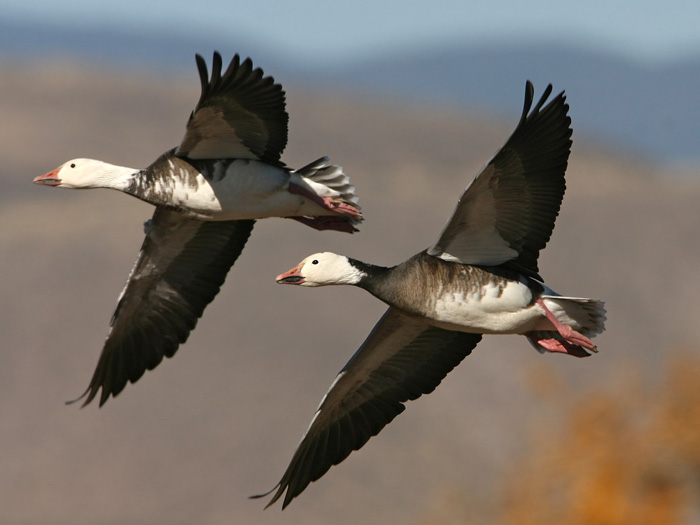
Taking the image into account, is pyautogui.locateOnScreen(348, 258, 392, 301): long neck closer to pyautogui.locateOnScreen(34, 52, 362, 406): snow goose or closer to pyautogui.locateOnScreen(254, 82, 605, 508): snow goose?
pyautogui.locateOnScreen(254, 82, 605, 508): snow goose

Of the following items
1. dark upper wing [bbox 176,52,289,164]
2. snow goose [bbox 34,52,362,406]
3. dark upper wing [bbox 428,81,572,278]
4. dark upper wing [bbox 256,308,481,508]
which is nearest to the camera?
dark upper wing [bbox 428,81,572,278]

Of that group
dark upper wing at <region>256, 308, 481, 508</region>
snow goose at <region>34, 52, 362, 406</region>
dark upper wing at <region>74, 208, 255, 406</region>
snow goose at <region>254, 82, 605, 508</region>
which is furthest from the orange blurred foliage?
snow goose at <region>254, 82, 605, 508</region>

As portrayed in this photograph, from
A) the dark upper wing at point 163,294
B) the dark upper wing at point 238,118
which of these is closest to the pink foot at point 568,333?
the dark upper wing at point 238,118

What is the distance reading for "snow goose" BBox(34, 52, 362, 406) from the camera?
30.0 feet

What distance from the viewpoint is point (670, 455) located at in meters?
17.6

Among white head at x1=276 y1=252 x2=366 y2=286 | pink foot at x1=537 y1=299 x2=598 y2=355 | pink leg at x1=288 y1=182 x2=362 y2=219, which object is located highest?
pink leg at x1=288 y1=182 x2=362 y2=219

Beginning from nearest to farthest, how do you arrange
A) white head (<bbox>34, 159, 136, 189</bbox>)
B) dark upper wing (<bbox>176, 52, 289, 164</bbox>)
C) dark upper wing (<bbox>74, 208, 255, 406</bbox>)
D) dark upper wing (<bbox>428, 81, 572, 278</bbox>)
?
dark upper wing (<bbox>428, 81, 572, 278</bbox>) < dark upper wing (<bbox>176, 52, 289, 164</bbox>) < white head (<bbox>34, 159, 136, 189</bbox>) < dark upper wing (<bbox>74, 208, 255, 406</bbox>)

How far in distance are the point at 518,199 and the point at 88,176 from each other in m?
3.79

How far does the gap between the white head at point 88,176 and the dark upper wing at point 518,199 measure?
2.85 m

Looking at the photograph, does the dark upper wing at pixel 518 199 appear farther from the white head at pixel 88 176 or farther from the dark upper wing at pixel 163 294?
the dark upper wing at pixel 163 294

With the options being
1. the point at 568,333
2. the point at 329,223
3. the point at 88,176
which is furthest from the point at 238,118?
the point at 568,333

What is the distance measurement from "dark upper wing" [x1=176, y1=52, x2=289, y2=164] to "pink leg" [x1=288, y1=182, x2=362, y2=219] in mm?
289

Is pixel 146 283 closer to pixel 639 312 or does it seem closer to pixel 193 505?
pixel 193 505

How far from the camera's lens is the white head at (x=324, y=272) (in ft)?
28.2
